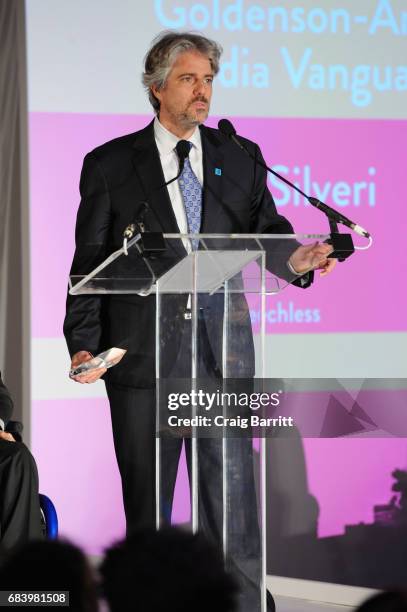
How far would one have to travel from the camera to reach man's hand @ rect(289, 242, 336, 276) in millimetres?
2617

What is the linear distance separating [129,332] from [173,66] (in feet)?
2.70

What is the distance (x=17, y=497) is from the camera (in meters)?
3.46

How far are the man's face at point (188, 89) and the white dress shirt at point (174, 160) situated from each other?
0.19 feet

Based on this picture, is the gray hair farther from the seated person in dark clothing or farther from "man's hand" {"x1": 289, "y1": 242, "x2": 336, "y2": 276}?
the seated person in dark clothing

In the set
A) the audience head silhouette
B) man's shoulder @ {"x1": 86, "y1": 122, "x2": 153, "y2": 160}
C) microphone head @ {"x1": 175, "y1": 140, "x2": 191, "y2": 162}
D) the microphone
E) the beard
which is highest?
the beard

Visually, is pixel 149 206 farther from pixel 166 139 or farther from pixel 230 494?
pixel 230 494

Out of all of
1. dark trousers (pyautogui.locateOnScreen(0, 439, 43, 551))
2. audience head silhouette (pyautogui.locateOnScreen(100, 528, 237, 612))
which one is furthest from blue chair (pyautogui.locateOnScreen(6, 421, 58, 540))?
audience head silhouette (pyautogui.locateOnScreen(100, 528, 237, 612))

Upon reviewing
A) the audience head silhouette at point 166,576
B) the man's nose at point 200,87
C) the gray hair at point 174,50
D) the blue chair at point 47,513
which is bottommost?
the blue chair at point 47,513

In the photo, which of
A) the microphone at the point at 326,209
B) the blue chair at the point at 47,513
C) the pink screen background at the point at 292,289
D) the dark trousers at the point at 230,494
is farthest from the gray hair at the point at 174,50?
the pink screen background at the point at 292,289

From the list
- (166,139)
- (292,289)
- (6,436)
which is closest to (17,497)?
(6,436)

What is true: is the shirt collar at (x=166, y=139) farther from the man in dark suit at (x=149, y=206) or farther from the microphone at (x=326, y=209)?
the microphone at (x=326, y=209)

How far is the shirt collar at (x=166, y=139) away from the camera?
3.43 m

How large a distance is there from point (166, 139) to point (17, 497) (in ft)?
3.95

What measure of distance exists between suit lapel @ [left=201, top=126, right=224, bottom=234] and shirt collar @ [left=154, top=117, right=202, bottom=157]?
0.09ft
